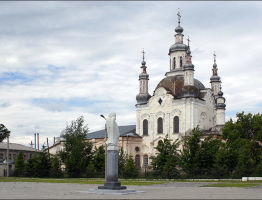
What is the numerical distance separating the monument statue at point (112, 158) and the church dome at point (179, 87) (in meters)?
41.0

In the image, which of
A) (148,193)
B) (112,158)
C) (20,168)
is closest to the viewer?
(148,193)

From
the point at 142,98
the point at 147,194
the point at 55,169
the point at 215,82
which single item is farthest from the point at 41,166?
the point at 147,194

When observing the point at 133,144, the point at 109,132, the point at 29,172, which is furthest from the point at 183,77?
the point at 109,132

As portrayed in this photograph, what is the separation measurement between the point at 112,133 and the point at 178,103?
42.0m

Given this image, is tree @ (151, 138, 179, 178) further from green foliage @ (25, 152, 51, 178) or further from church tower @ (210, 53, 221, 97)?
church tower @ (210, 53, 221, 97)

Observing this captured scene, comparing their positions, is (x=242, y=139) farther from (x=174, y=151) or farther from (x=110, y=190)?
(x=110, y=190)

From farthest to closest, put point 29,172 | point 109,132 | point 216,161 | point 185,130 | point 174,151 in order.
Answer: point 185,130
point 29,172
point 174,151
point 216,161
point 109,132

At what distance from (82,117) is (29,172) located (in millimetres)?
10220

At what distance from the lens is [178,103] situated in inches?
2687

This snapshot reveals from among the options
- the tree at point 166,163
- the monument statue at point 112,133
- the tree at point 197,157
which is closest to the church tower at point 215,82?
the tree at point 197,157

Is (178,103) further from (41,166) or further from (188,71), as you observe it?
(41,166)

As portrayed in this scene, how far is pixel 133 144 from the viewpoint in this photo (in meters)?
71.2

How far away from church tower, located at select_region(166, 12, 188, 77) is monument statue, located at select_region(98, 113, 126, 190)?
46.0 m

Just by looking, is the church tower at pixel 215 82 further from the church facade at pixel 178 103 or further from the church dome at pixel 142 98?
the church dome at pixel 142 98
